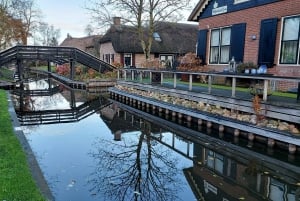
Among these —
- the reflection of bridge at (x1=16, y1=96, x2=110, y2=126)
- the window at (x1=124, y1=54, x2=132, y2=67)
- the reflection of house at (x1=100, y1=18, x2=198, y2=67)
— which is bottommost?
the reflection of bridge at (x1=16, y1=96, x2=110, y2=126)

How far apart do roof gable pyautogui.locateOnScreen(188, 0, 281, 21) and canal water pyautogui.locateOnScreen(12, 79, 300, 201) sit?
21.1 ft

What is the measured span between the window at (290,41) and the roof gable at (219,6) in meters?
1.33

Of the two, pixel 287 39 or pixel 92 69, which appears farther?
pixel 92 69

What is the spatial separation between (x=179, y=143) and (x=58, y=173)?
12.3 feet

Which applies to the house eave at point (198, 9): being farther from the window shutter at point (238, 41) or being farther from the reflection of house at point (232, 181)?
the reflection of house at point (232, 181)

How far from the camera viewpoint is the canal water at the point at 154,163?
544cm

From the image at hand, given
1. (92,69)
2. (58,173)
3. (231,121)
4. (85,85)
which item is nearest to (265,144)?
(231,121)

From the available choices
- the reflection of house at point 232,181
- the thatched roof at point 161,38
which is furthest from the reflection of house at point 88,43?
the reflection of house at point 232,181

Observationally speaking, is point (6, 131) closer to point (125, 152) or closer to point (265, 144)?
point (125, 152)

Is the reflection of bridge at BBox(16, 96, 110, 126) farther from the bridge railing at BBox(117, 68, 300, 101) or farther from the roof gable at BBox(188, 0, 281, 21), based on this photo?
the roof gable at BBox(188, 0, 281, 21)

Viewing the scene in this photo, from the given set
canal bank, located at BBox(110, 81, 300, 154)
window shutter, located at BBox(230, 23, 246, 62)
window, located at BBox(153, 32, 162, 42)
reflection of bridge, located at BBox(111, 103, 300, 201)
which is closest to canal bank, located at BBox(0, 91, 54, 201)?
reflection of bridge, located at BBox(111, 103, 300, 201)

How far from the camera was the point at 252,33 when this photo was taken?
511 inches

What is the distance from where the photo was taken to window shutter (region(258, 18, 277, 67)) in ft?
38.7

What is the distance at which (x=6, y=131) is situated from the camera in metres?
7.76
